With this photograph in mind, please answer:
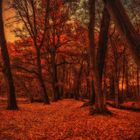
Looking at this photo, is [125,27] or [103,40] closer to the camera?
[125,27]

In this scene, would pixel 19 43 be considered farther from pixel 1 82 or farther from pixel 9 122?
pixel 1 82

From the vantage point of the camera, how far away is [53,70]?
29031 mm

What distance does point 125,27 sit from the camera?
7.09 metres


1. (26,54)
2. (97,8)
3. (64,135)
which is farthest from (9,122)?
(26,54)

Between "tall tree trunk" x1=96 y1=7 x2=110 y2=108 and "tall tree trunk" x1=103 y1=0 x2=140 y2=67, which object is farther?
"tall tree trunk" x1=96 y1=7 x2=110 y2=108

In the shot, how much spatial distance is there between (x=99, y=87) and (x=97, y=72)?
2.84 feet

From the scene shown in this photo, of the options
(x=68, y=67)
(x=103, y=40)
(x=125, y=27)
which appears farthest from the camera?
(x=68, y=67)

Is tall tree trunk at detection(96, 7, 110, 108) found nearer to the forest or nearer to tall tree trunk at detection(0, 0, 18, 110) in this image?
the forest

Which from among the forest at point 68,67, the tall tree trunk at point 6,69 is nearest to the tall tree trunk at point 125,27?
the forest at point 68,67

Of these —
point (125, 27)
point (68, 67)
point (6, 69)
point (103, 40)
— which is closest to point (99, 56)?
point (103, 40)

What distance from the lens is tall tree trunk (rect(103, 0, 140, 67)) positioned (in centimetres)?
698

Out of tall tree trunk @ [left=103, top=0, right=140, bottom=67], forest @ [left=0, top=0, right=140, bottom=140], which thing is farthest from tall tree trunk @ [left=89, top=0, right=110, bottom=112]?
tall tree trunk @ [left=103, top=0, right=140, bottom=67]

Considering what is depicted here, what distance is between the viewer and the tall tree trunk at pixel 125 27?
6980 mm

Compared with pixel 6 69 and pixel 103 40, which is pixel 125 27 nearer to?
pixel 103 40
